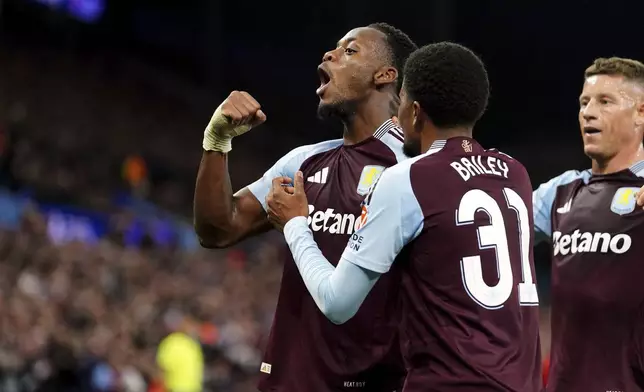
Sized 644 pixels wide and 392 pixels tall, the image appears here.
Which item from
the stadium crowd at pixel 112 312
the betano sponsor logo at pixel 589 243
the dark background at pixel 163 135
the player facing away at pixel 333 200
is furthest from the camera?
the dark background at pixel 163 135

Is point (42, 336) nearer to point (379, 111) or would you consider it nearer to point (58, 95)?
point (379, 111)

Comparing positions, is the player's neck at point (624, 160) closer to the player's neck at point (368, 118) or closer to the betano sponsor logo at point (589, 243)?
the betano sponsor logo at point (589, 243)

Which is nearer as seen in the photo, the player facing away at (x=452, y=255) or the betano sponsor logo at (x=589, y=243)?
the player facing away at (x=452, y=255)

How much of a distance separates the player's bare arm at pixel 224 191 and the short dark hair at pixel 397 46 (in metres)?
0.60

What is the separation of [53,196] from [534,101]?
767 centimetres

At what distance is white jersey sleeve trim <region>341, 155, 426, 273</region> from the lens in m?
3.36

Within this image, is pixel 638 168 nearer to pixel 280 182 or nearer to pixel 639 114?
pixel 639 114

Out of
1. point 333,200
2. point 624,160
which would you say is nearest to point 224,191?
point 333,200

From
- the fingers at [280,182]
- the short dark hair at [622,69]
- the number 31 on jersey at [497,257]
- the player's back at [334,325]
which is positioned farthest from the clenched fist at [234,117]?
the short dark hair at [622,69]

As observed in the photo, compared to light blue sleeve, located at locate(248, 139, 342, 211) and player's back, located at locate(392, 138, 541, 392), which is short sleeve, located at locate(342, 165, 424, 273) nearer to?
player's back, located at locate(392, 138, 541, 392)

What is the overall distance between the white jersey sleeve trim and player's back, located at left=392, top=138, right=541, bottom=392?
3cm

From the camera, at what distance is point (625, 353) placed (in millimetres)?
4293

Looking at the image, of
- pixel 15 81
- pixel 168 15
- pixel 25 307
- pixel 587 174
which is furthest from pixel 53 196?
pixel 587 174

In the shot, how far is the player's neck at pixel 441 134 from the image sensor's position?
3543 millimetres
